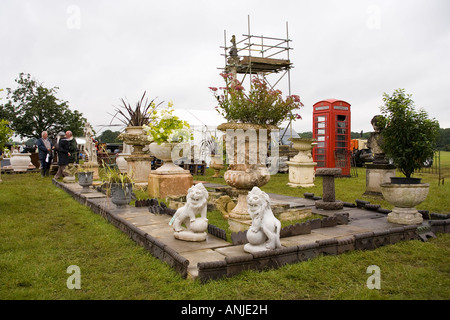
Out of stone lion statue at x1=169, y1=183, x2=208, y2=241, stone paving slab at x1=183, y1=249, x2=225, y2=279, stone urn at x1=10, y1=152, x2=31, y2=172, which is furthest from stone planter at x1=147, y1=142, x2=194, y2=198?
stone urn at x1=10, y1=152, x2=31, y2=172

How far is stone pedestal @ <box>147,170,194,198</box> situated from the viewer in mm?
8117

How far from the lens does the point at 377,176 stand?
8.14 meters

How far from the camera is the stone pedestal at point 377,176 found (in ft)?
26.2

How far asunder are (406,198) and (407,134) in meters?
1.90

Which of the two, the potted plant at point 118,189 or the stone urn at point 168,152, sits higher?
the stone urn at point 168,152

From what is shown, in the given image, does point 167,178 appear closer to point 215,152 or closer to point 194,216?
point 194,216

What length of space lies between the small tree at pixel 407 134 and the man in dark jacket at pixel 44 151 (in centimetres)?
1259

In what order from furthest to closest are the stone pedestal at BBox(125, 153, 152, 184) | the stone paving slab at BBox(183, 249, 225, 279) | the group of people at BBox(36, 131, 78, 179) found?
the group of people at BBox(36, 131, 78, 179) < the stone pedestal at BBox(125, 153, 152, 184) < the stone paving slab at BBox(183, 249, 225, 279)

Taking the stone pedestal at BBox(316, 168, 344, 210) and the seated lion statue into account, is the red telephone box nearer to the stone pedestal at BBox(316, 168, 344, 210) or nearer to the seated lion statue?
the stone pedestal at BBox(316, 168, 344, 210)

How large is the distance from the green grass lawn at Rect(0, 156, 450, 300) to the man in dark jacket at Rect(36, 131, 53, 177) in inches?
367

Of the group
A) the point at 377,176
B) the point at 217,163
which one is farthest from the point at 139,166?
the point at 377,176

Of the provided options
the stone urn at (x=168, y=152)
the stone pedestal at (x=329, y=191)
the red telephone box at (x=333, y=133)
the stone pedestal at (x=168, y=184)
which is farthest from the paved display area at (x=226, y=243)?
the red telephone box at (x=333, y=133)

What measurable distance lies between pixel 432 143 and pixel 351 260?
3893 mm

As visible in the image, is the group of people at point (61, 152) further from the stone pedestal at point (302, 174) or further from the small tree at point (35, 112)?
the small tree at point (35, 112)
